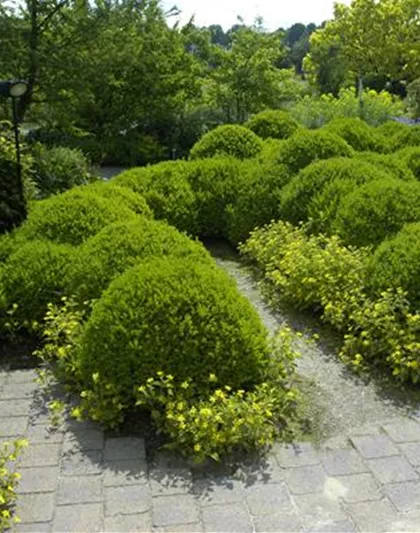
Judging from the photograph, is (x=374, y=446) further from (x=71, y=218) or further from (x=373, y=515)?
(x=71, y=218)

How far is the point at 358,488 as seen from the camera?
2822 mm

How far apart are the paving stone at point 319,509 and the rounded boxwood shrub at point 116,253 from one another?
1.75 m

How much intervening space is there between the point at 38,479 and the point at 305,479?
1224mm

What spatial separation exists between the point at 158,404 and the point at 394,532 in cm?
128

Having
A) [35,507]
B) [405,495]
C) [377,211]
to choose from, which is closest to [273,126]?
[377,211]

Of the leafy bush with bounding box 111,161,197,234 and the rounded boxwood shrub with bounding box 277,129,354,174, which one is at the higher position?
the rounded boxwood shrub with bounding box 277,129,354,174

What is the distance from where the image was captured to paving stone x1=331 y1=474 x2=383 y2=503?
2762mm

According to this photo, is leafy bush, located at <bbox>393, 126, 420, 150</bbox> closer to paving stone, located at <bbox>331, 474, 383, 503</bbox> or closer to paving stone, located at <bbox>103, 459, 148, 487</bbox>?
paving stone, located at <bbox>331, 474, 383, 503</bbox>

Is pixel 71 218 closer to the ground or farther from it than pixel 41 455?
farther from it

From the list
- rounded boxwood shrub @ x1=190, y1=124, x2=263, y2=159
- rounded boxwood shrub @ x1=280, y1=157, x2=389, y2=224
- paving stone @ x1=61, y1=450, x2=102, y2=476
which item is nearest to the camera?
paving stone @ x1=61, y1=450, x2=102, y2=476

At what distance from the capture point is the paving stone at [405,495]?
2.70 metres

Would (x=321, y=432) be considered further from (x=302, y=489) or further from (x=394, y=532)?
(x=394, y=532)

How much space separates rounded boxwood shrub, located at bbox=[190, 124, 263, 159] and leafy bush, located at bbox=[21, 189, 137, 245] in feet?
9.42

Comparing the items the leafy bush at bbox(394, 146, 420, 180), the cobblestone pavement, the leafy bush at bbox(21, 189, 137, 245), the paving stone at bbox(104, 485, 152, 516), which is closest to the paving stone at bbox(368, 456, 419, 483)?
the cobblestone pavement
